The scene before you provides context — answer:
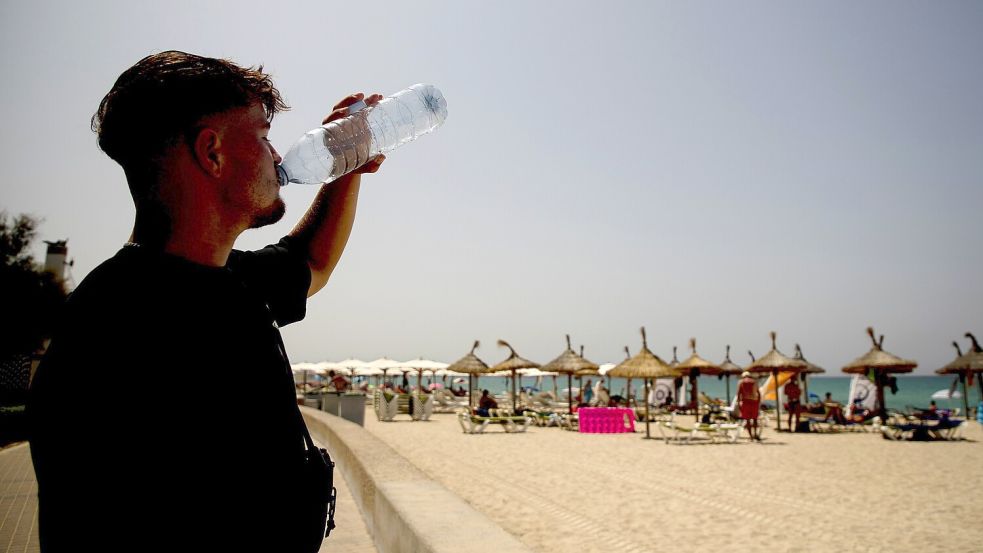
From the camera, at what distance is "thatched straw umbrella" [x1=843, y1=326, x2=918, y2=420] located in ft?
77.4

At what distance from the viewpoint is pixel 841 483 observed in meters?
10.1

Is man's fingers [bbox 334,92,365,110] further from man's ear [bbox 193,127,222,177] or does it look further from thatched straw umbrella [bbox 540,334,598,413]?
thatched straw umbrella [bbox 540,334,598,413]

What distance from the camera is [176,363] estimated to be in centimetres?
83

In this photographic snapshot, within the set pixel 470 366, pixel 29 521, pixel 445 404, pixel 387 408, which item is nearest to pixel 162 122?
pixel 29 521

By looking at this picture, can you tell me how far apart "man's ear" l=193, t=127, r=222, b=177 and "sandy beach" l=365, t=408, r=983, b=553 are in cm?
223

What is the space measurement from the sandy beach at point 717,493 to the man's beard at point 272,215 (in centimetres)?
207

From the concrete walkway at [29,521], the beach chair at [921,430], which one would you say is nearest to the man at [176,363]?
the concrete walkway at [29,521]

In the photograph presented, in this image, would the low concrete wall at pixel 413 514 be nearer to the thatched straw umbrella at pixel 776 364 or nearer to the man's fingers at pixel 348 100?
the man's fingers at pixel 348 100

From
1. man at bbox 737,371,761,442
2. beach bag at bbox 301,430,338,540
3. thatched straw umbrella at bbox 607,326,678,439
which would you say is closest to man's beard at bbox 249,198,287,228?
beach bag at bbox 301,430,338,540

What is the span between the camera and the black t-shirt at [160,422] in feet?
2.48

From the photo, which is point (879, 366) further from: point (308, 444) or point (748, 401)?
point (308, 444)

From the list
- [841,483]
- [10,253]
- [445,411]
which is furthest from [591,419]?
[10,253]

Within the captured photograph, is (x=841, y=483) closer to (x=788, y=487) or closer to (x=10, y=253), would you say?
(x=788, y=487)

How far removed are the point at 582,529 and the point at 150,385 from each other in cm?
658
